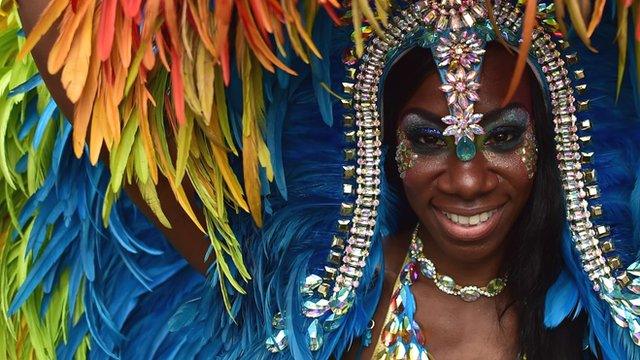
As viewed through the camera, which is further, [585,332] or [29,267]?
[29,267]

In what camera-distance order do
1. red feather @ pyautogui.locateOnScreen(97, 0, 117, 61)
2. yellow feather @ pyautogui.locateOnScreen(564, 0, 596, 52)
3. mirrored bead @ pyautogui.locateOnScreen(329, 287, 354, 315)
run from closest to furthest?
yellow feather @ pyautogui.locateOnScreen(564, 0, 596, 52)
red feather @ pyautogui.locateOnScreen(97, 0, 117, 61)
mirrored bead @ pyautogui.locateOnScreen(329, 287, 354, 315)

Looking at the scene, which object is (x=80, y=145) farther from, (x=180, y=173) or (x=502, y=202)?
(x=502, y=202)

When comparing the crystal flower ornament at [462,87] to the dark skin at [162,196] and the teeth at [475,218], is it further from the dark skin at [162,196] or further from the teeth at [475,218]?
the dark skin at [162,196]

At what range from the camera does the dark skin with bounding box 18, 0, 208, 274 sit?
71.6 inches

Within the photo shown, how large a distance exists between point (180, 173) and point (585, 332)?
76 centimetres

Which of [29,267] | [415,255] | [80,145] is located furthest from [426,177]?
[29,267]

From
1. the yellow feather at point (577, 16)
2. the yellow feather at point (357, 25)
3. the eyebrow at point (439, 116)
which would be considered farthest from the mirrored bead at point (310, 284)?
the yellow feather at point (577, 16)

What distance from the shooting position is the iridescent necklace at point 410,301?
6.88ft

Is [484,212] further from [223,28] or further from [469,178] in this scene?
[223,28]

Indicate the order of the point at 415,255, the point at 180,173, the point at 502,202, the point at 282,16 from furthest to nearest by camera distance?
the point at 415,255
the point at 502,202
the point at 180,173
the point at 282,16

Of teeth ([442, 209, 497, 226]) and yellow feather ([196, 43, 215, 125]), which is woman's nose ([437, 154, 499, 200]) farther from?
yellow feather ([196, 43, 215, 125])

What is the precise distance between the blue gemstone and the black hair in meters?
0.13

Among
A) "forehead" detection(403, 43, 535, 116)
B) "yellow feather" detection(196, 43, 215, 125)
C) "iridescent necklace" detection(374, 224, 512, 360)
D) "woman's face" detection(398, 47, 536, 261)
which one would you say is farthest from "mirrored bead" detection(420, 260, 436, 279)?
"yellow feather" detection(196, 43, 215, 125)

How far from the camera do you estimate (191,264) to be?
213 centimetres
